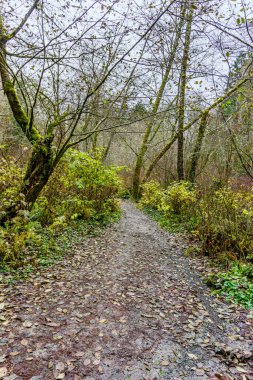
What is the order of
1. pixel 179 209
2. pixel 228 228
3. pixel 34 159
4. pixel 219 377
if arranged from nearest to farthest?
pixel 219 377, pixel 34 159, pixel 228 228, pixel 179 209

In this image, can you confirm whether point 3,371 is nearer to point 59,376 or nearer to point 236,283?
point 59,376

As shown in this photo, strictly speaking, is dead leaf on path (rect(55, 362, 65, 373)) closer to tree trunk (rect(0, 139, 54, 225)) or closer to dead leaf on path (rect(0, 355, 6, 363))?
dead leaf on path (rect(0, 355, 6, 363))

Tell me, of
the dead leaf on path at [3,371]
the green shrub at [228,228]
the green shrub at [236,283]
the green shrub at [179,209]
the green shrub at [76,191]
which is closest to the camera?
the dead leaf on path at [3,371]

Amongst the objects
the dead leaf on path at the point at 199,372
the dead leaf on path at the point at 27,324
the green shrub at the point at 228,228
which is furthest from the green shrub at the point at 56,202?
the green shrub at the point at 228,228

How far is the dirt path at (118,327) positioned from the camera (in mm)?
2674

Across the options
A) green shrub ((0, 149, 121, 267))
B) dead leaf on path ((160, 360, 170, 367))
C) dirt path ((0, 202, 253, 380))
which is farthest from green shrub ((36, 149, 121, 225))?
dead leaf on path ((160, 360, 170, 367))

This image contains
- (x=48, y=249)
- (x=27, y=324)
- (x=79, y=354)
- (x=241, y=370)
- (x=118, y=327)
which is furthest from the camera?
(x=48, y=249)

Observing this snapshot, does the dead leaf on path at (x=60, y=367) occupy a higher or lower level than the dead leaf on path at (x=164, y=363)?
higher

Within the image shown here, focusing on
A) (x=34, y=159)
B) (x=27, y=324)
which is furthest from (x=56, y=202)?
(x=27, y=324)

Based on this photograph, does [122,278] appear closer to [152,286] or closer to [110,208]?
[152,286]

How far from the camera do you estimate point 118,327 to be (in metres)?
3.38

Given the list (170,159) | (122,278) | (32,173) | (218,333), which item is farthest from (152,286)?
(170,159)

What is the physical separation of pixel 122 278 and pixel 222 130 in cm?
623

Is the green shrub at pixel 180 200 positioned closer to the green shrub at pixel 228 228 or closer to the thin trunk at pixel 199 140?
the thin trunk at pixel 199 140
